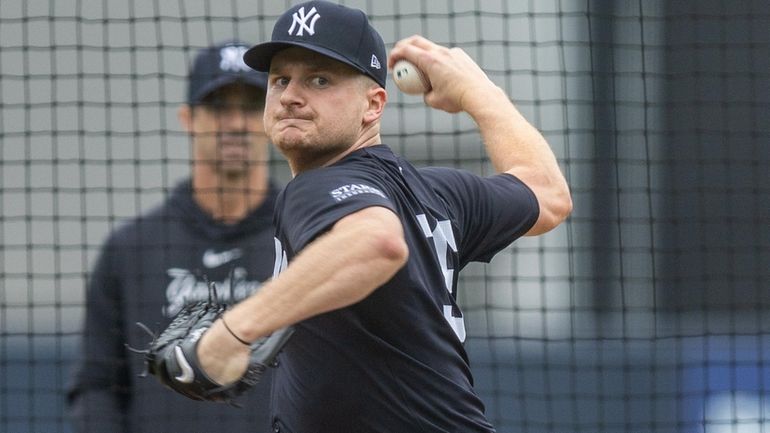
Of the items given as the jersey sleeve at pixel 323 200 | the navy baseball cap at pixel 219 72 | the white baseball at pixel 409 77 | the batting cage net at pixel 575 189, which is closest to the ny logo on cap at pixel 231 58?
the navy baseball cap at pixel 219 72

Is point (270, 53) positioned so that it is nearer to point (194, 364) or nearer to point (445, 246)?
point (445, 246)

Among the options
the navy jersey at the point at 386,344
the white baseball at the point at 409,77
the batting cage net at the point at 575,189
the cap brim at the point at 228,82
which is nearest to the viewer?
the navy jersey at the point at 386,344

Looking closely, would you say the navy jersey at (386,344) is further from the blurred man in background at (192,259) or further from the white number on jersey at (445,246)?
the blurred man in background at (192,259)

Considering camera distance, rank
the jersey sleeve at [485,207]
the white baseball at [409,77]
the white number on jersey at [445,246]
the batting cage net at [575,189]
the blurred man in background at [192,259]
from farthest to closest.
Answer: the batting cage net at [575,189]
the blurred man in background at [192,259]
the white baseball at [409,77]
the jersey sleeve at [485,207]
the white number on jersey at [445,246]

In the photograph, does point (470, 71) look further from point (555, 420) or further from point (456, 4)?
point (456, 4)

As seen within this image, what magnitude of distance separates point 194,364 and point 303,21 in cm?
80

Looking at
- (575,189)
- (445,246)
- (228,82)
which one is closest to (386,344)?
(445,246)

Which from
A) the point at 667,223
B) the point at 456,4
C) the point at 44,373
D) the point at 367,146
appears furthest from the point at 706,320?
the point at 367,146

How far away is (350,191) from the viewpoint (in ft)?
8.09

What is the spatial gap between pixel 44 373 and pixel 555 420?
8.58 ft

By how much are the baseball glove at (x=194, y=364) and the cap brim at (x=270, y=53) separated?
616 millimetres

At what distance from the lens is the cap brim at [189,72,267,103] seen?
4.73 m

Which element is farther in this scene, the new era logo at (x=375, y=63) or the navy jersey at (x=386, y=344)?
the new era logo at (x=375, y=63)

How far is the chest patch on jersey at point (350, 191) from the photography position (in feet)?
8.01
